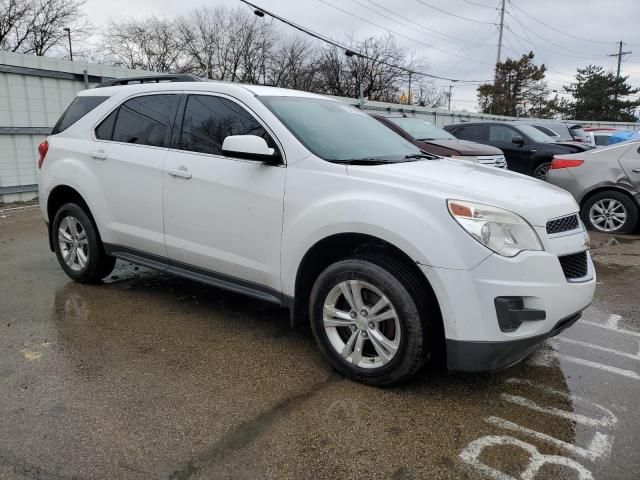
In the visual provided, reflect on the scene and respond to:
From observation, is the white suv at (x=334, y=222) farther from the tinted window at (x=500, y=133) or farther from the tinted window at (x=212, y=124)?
the tinted window at (x=500, y=133)

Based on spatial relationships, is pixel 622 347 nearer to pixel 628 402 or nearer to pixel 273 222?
pixel 628 402

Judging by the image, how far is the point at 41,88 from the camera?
9.57 meters

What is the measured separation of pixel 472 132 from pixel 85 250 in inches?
409

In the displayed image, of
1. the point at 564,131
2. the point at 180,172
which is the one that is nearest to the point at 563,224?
the point at 180,172

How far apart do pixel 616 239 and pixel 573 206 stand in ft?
16.8

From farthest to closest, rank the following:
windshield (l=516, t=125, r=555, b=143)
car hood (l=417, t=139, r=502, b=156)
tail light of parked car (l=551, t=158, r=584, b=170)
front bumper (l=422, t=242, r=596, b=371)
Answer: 1. windshield (l=516, t=125, r=555, b=143)
2. car hood (l=417, t=139, r=502, b=156)
3. tail light of parked car (l=551, t=158, r=584, b=170)
4. front bumper (l=422, t=242, r=596, b=371)

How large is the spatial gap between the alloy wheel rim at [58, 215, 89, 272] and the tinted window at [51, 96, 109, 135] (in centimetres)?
88

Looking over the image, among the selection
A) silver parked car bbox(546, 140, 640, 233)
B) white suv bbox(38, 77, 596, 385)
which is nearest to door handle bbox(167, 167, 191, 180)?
white suv bbox(38, 77, 596, 385)

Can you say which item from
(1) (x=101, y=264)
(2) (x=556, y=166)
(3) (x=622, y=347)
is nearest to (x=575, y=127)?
(2) (x=556, y=166)

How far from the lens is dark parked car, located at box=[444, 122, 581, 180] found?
38.6 feet

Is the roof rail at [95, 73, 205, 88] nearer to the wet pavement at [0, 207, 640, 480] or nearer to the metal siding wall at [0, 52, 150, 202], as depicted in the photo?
the wet pavement at [0, 207, 640, 480]

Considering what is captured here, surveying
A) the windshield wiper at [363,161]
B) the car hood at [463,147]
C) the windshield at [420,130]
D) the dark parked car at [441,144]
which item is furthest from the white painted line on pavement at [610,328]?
the windshield at [420,130]

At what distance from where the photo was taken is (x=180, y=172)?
392 cm

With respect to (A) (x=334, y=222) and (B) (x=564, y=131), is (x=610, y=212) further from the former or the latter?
(B) (x=564, y=131)
